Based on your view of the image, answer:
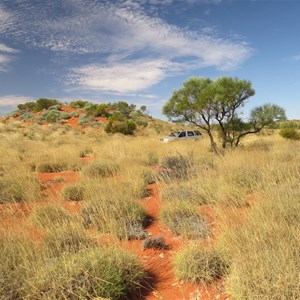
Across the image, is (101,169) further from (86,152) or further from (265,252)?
(265,252)

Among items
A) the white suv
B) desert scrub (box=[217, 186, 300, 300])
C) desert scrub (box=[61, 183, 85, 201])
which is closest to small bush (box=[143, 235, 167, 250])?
desert scrub (box=[217, 186, 300, 300])

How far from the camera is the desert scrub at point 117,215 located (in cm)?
531

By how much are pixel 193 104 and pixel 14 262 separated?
43.9 feet

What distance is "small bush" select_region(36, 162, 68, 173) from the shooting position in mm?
12026

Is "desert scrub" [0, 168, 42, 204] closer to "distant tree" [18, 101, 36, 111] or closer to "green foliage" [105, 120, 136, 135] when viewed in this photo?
"green foliage" [105, 120, 136, 135]

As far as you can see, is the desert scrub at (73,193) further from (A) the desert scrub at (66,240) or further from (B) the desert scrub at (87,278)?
(B) the desert scrub at (87,278)

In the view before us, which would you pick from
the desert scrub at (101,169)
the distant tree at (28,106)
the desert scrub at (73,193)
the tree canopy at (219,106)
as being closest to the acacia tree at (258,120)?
the tree canopy at (219,106)

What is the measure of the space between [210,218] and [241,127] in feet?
38.0

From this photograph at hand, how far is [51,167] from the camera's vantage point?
40.0 ft

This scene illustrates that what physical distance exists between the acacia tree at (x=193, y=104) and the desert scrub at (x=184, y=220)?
928 centimetres

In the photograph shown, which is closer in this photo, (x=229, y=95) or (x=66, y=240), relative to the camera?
(x=66, y=240)

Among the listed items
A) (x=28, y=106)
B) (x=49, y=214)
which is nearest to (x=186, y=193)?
(x=49, y=214)

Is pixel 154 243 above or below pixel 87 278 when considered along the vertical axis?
below

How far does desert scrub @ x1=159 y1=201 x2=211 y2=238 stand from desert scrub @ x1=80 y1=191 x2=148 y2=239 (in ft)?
1.78
